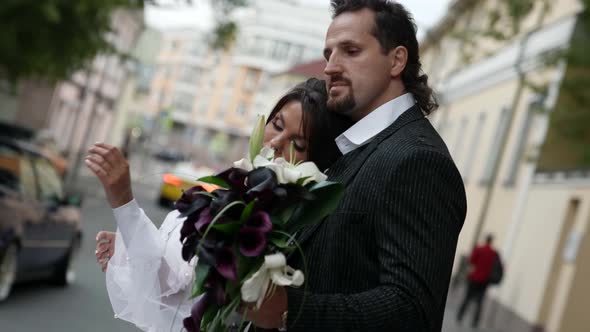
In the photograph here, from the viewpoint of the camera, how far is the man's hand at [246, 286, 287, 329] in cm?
264

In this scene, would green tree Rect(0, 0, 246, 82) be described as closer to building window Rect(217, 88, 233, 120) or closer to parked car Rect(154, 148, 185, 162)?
parked car Rect(154, 148, 185, 162)

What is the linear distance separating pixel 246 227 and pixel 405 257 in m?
0.40

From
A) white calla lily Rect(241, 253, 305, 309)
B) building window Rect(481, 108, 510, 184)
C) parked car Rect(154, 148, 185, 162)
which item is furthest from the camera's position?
parked car Rect(154, 148, 185, 162)

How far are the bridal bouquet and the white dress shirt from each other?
12.3 inches

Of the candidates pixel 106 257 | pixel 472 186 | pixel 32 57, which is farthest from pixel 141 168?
pixel 106 257

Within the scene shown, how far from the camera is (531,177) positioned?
23453 millimetres

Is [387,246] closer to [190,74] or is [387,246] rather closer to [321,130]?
[321,130]

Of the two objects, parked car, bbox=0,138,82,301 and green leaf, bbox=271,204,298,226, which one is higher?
green leaf, bbox=271,204,298,226

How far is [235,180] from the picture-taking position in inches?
112

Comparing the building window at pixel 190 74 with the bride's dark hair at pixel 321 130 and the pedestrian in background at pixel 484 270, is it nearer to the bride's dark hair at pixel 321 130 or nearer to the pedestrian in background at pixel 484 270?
the pedestrian in background at pixel 484 270

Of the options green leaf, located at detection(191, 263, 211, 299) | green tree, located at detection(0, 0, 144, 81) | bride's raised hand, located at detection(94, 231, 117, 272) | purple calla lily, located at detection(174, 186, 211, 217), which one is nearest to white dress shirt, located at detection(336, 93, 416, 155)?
purple calla lily, located at detection(174, 186, 211, 217)

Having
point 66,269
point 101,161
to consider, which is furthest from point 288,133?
point 66,269

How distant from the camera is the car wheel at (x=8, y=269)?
35.5 feet

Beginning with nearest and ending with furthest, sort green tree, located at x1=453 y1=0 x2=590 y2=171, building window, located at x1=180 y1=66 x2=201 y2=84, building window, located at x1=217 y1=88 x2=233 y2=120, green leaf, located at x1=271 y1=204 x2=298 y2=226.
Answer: green leaf, located at x1=271 y1=204 x2=298 y2=226, green tree, located at x1=453 y1=0 x2=590 y2=171, building window, located at x1=217 y1=88 x2=233 y2=120, building window, located at x1=180 y1=66 x2=201 y2=84
